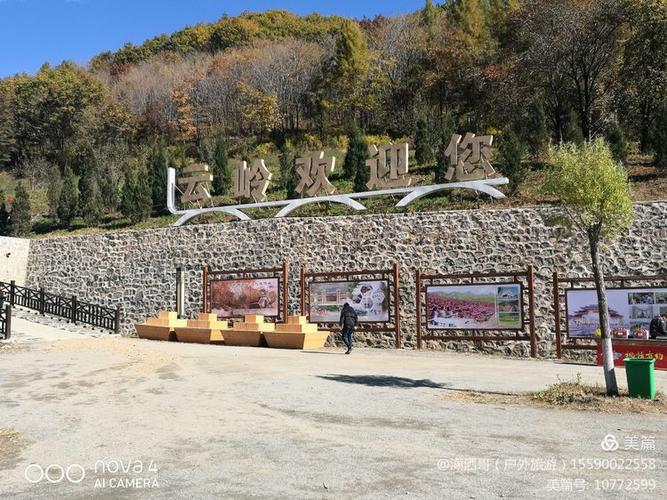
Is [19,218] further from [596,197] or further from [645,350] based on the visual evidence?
[645,350]

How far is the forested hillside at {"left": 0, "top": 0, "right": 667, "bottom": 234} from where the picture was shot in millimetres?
25859

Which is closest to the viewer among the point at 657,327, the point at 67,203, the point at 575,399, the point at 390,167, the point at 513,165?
the point at 575,399

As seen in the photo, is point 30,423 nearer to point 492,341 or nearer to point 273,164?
point 492,341

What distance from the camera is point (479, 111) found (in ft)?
113

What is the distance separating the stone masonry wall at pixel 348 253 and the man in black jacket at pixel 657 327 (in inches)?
97.2

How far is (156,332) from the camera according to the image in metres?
18.3

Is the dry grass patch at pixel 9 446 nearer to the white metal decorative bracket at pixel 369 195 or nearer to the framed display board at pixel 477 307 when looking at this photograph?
the framed display board at pixel 477 307

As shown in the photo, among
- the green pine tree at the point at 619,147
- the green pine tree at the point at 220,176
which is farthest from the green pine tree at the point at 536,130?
the green pine tree at the point at 220,176

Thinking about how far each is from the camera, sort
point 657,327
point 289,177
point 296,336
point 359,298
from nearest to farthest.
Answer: point 657,327
point 296,336
point 359,298
point 289,177

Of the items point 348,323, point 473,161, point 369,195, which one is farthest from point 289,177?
point 348,323

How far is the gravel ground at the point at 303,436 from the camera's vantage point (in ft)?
16.5

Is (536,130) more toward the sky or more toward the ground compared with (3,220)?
more toward the sky

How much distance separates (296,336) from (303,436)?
9.29 m

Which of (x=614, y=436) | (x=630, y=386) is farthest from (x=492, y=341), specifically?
(x=614, y=436)
